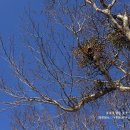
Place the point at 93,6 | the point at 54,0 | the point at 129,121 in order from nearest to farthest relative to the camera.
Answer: the point at 93,6
the point at 54,0
the point at 129,121

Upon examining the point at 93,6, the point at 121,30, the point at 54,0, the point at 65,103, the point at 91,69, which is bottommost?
the point at 65,103

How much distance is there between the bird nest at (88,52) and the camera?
795cm

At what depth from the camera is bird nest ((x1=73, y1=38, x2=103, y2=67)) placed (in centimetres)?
795

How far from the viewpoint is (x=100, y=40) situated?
334 inches

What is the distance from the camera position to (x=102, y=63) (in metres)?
8.00

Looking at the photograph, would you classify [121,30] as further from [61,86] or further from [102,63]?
[61,86]

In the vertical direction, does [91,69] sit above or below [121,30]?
below

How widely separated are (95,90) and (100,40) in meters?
1.12

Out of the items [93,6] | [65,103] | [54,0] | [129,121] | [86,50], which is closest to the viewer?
[65,103]

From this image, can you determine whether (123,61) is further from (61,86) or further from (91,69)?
(61,86)

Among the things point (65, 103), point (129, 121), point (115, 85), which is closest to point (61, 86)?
point (65, 103)

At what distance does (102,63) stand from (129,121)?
523 cm

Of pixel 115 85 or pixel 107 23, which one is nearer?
pixel 115 85

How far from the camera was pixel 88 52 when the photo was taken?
26.2ft
